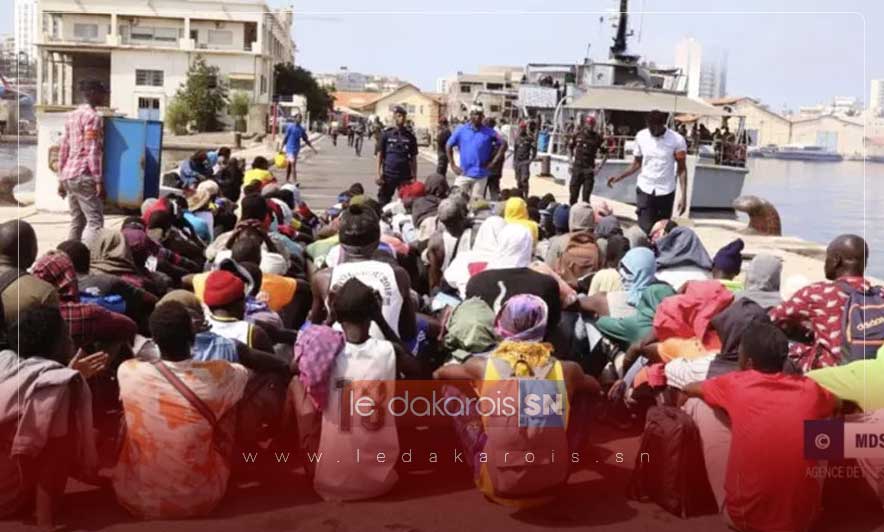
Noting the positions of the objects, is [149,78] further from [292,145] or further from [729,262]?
[729,262]

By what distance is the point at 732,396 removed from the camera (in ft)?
13.6

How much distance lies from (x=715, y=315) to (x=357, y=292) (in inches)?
68.5

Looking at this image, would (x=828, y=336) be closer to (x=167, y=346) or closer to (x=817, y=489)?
(x=817, y=489)

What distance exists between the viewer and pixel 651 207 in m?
10.1

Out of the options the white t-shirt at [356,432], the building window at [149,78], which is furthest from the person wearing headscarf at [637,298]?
the building window at [149,78]

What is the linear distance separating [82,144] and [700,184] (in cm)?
1936

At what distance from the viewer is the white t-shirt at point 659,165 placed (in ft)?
32.7

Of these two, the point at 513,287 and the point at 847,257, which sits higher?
the point at 847,257

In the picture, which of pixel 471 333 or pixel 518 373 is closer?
pixel 518 373

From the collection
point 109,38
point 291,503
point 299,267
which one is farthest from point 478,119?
point 109,38

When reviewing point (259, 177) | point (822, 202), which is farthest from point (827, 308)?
point (822, 202)

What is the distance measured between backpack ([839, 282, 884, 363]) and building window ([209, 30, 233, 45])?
40.8 meters

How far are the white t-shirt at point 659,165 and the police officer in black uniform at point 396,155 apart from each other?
292cm

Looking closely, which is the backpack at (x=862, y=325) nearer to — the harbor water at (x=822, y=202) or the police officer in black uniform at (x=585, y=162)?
the harbor water at (x=822, y=202)
